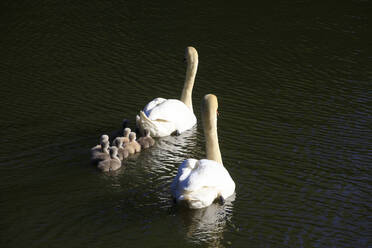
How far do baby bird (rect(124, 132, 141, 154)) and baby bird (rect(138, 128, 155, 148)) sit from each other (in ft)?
0.33

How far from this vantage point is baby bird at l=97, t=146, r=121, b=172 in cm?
872

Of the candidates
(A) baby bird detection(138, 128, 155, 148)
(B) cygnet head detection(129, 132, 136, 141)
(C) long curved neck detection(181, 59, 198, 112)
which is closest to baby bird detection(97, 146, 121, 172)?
(B) cygnet head detection(129, 132, 136, 141)

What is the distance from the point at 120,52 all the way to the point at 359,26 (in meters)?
7.06

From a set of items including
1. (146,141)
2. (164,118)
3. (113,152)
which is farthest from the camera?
(164,118)

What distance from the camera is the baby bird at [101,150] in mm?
8891

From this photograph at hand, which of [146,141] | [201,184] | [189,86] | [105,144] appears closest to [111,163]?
[105,144]

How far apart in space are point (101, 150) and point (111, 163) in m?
0.44

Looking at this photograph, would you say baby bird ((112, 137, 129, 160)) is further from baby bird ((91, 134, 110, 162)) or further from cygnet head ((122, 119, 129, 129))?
cygnet head ((122, 119, 129, 129))

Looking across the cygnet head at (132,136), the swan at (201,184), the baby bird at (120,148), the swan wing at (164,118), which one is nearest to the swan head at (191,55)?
the swan wing at (164,118)

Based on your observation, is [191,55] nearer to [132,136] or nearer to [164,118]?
[164,118]

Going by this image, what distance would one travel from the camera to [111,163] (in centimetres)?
879

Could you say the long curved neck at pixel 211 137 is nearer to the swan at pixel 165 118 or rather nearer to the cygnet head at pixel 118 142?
the cygnet head at pixel 118 142

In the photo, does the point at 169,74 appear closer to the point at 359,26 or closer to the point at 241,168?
the point at 241,168

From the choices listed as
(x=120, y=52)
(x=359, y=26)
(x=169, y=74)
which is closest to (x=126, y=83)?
(x=169, y=74)
